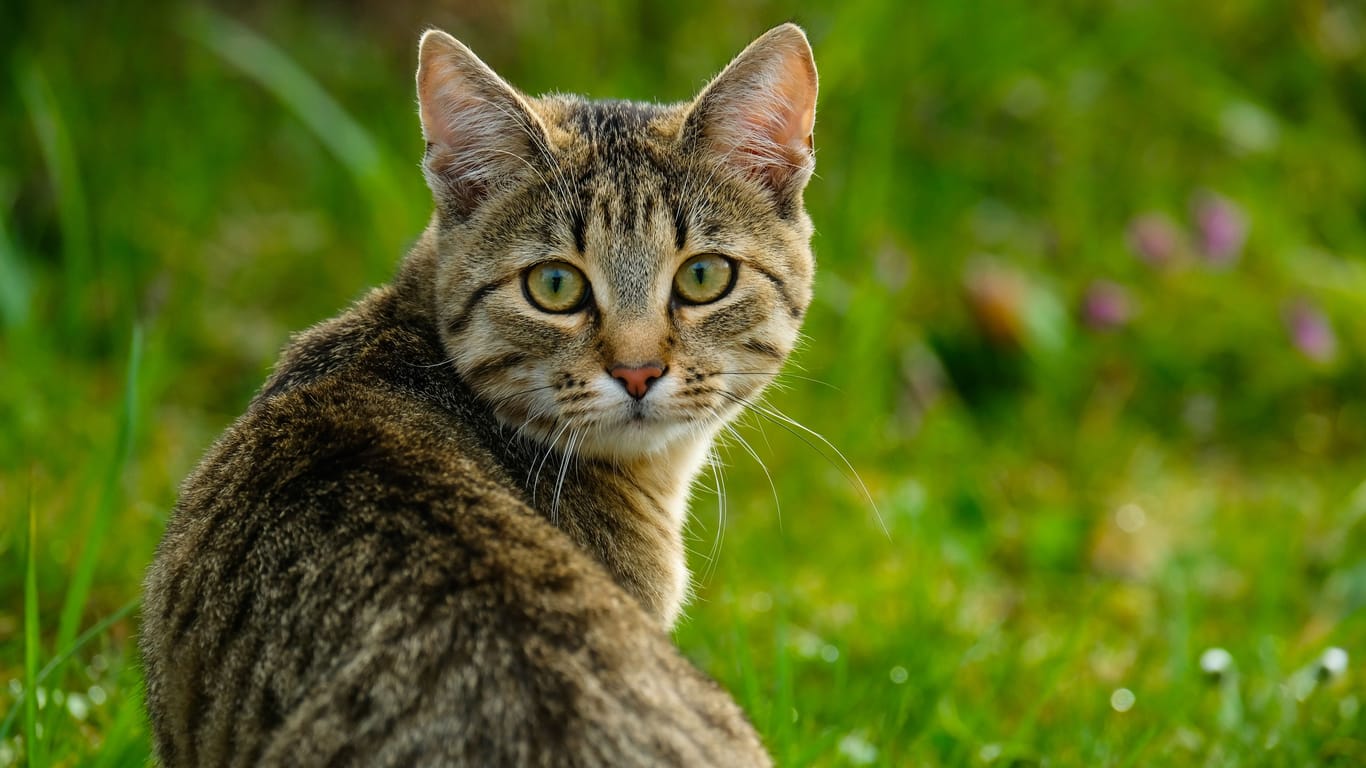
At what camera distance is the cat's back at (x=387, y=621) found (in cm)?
178

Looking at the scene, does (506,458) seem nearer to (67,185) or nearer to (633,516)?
(633,516)

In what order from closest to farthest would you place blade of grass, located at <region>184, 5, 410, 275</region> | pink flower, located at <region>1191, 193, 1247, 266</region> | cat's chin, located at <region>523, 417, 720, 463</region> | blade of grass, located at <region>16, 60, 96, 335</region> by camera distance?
cat's chin, located at <region>523, 417, 720, 463</region> < blade of grass, located at <region>16, 60, 96, 335</region> < blade of grass, located at <region>184, 5, 410, 275</region> < pink flower, located at <region>1191, 193, 1247, 266</region>

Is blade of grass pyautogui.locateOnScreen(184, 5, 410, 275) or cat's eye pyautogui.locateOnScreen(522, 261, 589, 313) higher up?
cat's eye pyautogui.locateOnScreen(522, 261, 589, 313)

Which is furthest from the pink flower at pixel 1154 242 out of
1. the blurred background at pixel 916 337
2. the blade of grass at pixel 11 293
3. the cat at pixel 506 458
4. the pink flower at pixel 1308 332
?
the blade of grass at pixel 11 293

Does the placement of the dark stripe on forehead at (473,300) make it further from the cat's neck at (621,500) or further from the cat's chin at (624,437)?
the cat's chin at (624,437)

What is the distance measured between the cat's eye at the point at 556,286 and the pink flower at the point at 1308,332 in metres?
3.18

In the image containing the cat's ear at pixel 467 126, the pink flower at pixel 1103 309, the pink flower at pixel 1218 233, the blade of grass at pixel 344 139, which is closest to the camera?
the cat's ear at pixel 467 126

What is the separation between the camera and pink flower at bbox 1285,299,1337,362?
15.7 feet

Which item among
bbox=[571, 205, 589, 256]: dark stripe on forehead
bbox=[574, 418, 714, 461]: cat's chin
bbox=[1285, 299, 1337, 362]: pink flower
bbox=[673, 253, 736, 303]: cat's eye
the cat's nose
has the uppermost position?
bbox=[571, 205, 589, 256]: dark stripe on forehead

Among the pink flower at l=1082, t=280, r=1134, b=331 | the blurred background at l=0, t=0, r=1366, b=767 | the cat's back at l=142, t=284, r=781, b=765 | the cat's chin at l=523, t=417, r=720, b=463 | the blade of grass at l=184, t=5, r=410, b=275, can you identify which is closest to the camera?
the cat's back at l=142, t=284, r=781, b=765

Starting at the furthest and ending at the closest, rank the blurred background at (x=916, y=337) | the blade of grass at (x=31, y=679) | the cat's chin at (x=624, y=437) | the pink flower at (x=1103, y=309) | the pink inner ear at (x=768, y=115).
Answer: the pink flower at (x=1103, y=309) → the blurred background at (x=916, y=337) → the pink inner ear at (x=768, y=115) → the cat's chin at (x=624, y=437) → the blade of grass at (x=31, y=679)

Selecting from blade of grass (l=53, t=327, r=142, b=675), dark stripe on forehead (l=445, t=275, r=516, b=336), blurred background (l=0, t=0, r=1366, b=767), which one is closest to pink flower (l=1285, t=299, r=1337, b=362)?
blurred background (l=0, t=0, r=1366, b=767)

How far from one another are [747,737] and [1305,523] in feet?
10.8

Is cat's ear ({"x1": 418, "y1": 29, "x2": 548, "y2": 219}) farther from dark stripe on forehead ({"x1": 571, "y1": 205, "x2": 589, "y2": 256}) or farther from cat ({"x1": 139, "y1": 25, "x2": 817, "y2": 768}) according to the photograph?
dark stripe on forehead ({"x1": 571, "y1": 205, "x2": 589, "y2": 256})
